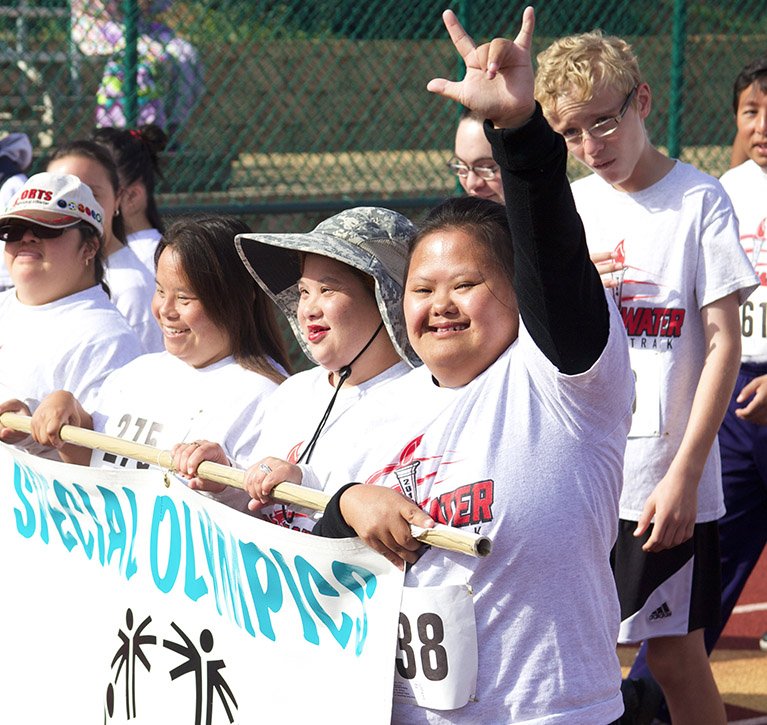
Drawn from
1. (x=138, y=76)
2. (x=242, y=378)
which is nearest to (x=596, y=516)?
(x=242, y=378)

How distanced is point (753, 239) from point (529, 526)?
240cm

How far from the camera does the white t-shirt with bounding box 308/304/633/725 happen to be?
2340mm

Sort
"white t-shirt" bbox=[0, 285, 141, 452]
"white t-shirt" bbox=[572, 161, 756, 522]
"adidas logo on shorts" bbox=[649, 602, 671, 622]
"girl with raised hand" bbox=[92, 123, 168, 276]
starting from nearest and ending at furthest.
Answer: "white t-shirt" bbox=[572, 161, 756, 522], "adidas logo on shorts" bbox=[649, 602, 671, 622], "white t-shirt" bbox=[0, 285, 141, 452], "girl with raised hand" bbox=[92, 123, 168, 276]

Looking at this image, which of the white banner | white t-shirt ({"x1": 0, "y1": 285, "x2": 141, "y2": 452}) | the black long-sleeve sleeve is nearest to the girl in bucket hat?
the white banner

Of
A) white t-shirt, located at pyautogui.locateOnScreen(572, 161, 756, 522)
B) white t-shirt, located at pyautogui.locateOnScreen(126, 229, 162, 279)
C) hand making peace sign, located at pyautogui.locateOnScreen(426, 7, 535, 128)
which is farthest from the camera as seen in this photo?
white t-shirt, located at pyautogui.locateOnScreen(126, 229, 162, 279)

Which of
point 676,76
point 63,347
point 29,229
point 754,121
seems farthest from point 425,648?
point 676,76

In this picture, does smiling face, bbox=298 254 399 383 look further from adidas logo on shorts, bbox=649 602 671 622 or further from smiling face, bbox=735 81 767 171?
smiling face, bbox=735 81 767 171

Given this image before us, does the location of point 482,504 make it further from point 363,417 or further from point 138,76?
point 138,76

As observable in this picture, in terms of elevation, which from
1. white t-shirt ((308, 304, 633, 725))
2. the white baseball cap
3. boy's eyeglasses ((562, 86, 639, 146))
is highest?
the white baseball cap

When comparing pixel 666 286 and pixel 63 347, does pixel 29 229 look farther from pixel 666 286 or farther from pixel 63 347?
pixel 666 286

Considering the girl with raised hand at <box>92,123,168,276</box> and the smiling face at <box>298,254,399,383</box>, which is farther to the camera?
the girl with raised hand at <box>92,123,168,276</box>

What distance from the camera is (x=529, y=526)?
2350 mm

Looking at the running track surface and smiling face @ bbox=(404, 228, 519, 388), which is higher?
smiling face @ bbox=(404, 228, 519, 388)

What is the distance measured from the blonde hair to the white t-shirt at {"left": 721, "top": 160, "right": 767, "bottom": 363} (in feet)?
3.12
